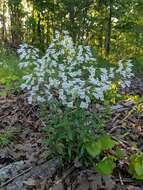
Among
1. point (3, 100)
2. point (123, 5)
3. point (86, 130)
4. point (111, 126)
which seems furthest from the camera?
point (123, 5)

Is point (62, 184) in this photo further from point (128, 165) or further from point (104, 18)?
point (104, 18)

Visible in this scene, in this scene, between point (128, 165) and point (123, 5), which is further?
point (123, 5)

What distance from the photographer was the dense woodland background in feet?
34.7

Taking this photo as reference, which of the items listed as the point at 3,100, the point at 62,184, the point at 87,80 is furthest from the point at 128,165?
the point at 3,100

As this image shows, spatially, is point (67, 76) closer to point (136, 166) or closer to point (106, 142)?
point (106, 142)

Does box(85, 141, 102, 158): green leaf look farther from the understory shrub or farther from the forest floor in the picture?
the forest floor

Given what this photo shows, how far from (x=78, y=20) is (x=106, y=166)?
8.33 meters

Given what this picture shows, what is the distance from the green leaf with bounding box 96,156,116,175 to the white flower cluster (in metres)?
0.44

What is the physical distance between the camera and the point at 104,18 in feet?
36.4

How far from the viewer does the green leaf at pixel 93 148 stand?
288 centimetres

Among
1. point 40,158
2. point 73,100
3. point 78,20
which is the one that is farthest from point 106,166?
point 78,20

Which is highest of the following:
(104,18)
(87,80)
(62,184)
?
(104,18)

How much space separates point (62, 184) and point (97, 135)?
446 millimetres

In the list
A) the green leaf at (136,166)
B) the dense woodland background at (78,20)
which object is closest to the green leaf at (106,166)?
the green leaf at (136,166)
